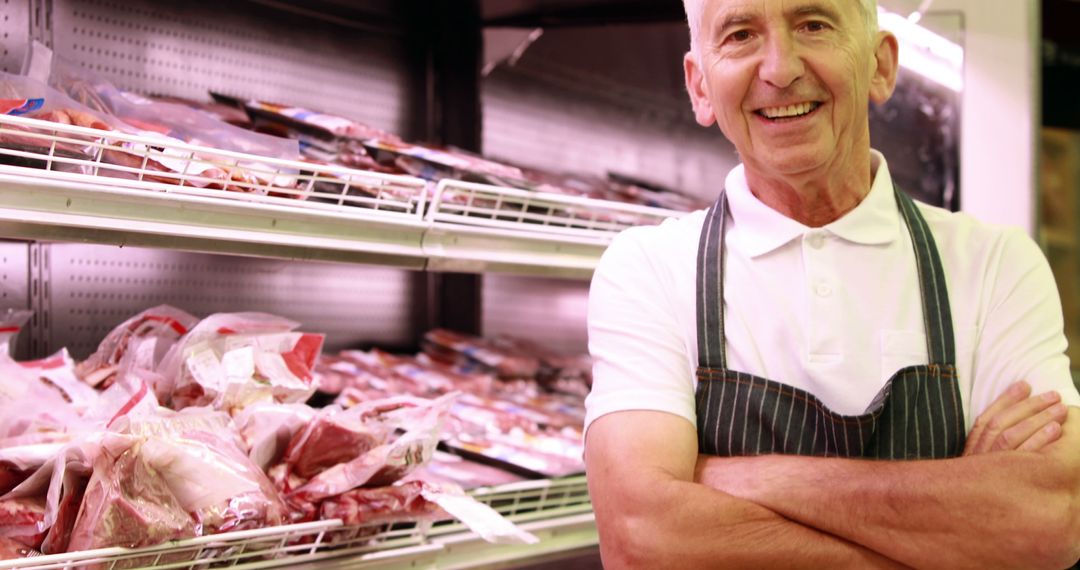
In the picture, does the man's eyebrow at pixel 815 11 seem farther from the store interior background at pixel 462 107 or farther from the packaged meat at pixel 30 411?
the packaged meat at pixel 30 411

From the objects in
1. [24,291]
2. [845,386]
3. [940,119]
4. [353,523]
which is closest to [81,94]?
[24,291]

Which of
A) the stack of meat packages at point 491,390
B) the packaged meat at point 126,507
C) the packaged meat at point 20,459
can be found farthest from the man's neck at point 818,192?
the packaged meat at point 20,459

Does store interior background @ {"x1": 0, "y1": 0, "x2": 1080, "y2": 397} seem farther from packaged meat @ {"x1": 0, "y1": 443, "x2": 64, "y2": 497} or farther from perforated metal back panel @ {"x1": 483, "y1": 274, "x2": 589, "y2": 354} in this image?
packaged meat @ {"x1": 0, "y1": 443, "x2": 64, "y2": 497}

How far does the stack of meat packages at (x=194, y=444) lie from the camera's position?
132 cm

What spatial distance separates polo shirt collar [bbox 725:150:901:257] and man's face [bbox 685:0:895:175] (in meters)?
0.08

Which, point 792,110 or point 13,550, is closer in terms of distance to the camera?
point 13,550

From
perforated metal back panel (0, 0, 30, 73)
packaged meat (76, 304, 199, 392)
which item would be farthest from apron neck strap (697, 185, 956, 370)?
perforated metal back panel (0, 0, 30, 73)

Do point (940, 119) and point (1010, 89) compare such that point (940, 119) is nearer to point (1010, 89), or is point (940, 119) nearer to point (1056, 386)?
point (1010, 89)

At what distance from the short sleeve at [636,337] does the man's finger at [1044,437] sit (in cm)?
43

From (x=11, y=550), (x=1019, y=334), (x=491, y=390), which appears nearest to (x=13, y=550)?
(x=11, y=550)

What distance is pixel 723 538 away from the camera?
1.31 metres

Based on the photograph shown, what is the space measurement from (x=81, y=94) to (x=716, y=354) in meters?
1.05

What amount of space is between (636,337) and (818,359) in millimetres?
257

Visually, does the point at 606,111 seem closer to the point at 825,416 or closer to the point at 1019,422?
the point at 825,416
